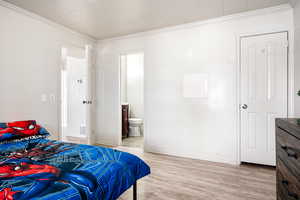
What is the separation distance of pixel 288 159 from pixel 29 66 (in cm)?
352

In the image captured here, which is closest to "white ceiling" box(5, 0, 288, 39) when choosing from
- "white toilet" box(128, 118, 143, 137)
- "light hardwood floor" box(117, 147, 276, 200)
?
"light hardwood floor" box(117, 147, 276, 200)

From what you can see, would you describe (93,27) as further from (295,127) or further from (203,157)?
(295,127)

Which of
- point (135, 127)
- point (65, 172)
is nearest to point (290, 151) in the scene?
point (65, 172)

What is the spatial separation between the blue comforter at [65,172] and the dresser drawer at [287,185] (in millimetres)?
1142

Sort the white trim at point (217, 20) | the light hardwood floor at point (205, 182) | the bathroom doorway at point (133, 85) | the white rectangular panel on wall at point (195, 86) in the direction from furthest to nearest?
the bathroom doorway at point (133, 85), the white rectangular panel on wall at point (195, 86), the white trim at point (217, 20), the light hardwood floor at point (205, 182)

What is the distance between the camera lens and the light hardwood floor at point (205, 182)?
197 centimetres

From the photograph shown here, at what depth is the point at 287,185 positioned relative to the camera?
1240 millimetres

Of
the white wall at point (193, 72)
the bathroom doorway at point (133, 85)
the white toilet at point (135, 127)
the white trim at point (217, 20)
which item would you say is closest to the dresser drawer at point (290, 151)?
the white wall at point (193, 72)

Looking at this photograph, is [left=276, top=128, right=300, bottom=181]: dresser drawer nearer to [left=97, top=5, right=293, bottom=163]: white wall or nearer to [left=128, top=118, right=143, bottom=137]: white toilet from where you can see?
[left=97, top=5, right=293, bottom=163]: white wall

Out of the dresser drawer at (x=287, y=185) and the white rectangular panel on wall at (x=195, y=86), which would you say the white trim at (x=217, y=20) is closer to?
the white rectangular panel on wall at (x=195, y=86)

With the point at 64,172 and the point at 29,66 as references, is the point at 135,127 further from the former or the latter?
the point at 64,172

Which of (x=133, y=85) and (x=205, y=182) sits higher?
(x=133, y=85)

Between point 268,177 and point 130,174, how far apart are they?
2123 mm

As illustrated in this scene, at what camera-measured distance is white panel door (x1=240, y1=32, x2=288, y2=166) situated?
8.77 feet
